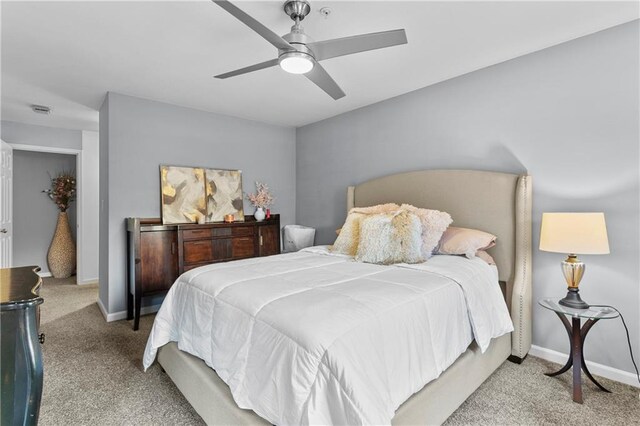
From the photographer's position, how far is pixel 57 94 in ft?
11.3

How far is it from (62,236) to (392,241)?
5.74 metres

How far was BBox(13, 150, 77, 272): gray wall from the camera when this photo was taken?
529 cm

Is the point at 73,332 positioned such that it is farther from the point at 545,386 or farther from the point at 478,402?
the point at 545,386

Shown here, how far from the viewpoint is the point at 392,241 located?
97.3 inches

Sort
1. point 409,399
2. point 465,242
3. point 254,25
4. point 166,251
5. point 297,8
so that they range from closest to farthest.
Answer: point 409,399 → point 254,25 → point 297,8 → point 465,242 → point 166,251

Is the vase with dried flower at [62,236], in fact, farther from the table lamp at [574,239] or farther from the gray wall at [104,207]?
the table lamp at [574,239]

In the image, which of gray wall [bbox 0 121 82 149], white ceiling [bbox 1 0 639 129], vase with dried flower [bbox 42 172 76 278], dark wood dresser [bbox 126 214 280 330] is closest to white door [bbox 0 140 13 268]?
gray wall [bbox 0 121 82 149]

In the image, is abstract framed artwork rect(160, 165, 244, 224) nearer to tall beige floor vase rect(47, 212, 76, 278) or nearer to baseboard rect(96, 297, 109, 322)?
baseboard rect(96, 297, 109, 322)

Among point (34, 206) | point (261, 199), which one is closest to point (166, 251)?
point (261, 199)

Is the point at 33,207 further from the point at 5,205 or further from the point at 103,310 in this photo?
the point at 103,310

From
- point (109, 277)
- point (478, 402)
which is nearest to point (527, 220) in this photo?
point (478, 402)

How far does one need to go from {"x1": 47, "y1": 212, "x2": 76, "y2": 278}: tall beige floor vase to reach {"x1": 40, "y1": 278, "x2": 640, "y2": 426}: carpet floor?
3203 mm

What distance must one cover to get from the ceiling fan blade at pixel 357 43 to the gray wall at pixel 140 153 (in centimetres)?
255

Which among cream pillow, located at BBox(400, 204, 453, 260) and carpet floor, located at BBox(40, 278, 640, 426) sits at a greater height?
cream pillow, located at BBox(400, 204, 453, 260)
